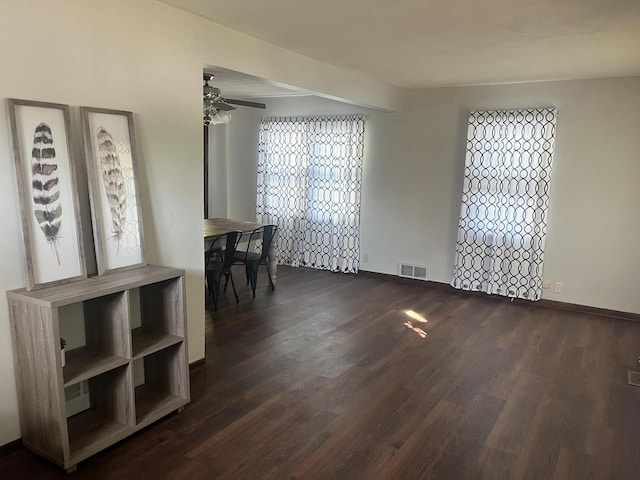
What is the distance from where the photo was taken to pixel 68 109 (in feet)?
8.24

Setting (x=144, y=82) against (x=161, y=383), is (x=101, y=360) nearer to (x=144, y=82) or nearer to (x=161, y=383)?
(x=161, y=383)

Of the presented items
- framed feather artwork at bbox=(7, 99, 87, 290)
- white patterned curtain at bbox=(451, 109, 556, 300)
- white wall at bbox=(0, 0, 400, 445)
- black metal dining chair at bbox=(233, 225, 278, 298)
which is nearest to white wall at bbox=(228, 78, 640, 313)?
white patterned curtain at bbox=(451, 109, 556, 300)

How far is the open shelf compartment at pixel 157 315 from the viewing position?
2.89 m

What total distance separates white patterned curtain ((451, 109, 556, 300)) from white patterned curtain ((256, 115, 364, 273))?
1.54 m

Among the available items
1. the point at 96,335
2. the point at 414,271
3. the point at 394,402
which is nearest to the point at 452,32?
the point at 394,402

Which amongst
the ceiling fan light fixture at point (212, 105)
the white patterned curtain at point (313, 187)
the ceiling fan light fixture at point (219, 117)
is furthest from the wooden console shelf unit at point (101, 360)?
the white patterned curtain at point (313, 187)

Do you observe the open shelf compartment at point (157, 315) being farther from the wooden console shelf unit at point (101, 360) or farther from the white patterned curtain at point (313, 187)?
the white patterned curtain at point (313, 187)

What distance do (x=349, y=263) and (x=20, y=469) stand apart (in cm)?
481

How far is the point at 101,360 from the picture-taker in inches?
102

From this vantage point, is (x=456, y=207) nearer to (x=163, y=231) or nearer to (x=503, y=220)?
(x=503, y=220)

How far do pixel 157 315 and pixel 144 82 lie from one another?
146 cm

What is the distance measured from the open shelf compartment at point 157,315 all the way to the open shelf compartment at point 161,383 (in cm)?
12

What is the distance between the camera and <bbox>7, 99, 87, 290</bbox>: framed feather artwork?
2.32m

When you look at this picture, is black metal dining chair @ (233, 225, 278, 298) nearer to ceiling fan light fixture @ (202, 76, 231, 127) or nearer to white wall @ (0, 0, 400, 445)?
ceiling fan light fixture @ (202, 76, 231, 127)
